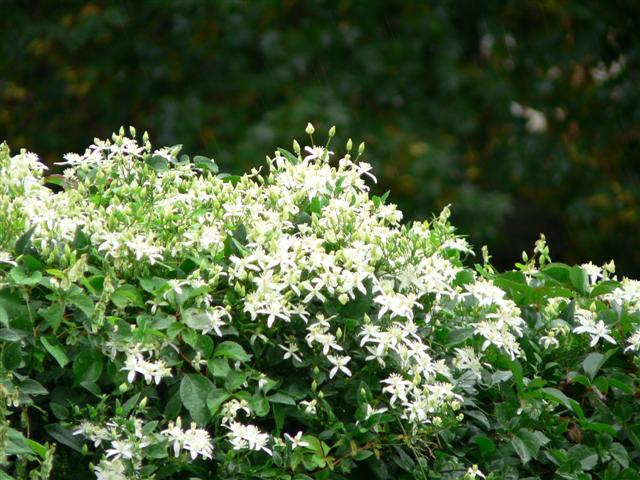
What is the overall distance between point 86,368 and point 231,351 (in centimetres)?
33

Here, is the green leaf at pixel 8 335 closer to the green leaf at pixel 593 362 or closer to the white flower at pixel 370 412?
the white flower at pixel 370 412

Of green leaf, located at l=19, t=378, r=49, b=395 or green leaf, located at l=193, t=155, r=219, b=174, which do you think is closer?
green leaf, located at l=19, t=378, r=49, b=395

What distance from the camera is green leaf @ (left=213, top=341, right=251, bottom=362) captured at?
2.28m

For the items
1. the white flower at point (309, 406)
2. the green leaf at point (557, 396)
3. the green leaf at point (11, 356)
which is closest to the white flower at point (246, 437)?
the white flower at point (309, 406)

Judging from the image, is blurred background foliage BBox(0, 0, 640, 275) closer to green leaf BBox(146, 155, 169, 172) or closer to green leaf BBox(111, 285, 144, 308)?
green leaf BBox(146, 155, 169, 172)

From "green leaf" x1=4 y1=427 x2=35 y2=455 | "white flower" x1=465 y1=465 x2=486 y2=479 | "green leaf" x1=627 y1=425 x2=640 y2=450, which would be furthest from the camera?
"green leaf" x1=627 y1=425 x2=640 y2=450

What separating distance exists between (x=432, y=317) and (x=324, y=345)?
0.36m

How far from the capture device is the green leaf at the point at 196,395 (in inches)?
88.0

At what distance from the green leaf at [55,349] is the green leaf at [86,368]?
0.03m

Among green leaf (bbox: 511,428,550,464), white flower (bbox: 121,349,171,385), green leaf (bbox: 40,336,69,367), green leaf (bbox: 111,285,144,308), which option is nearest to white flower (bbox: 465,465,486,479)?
green leaf (bbox: 511,428,550,464)

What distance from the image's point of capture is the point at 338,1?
7.21 m

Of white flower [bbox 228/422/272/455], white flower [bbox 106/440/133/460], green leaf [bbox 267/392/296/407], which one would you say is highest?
green leaf [bbox 267/392/296/407]

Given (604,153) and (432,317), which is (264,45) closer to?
(604,153)

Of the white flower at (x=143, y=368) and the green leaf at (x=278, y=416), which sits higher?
the white flower at (x=143, y=368)
